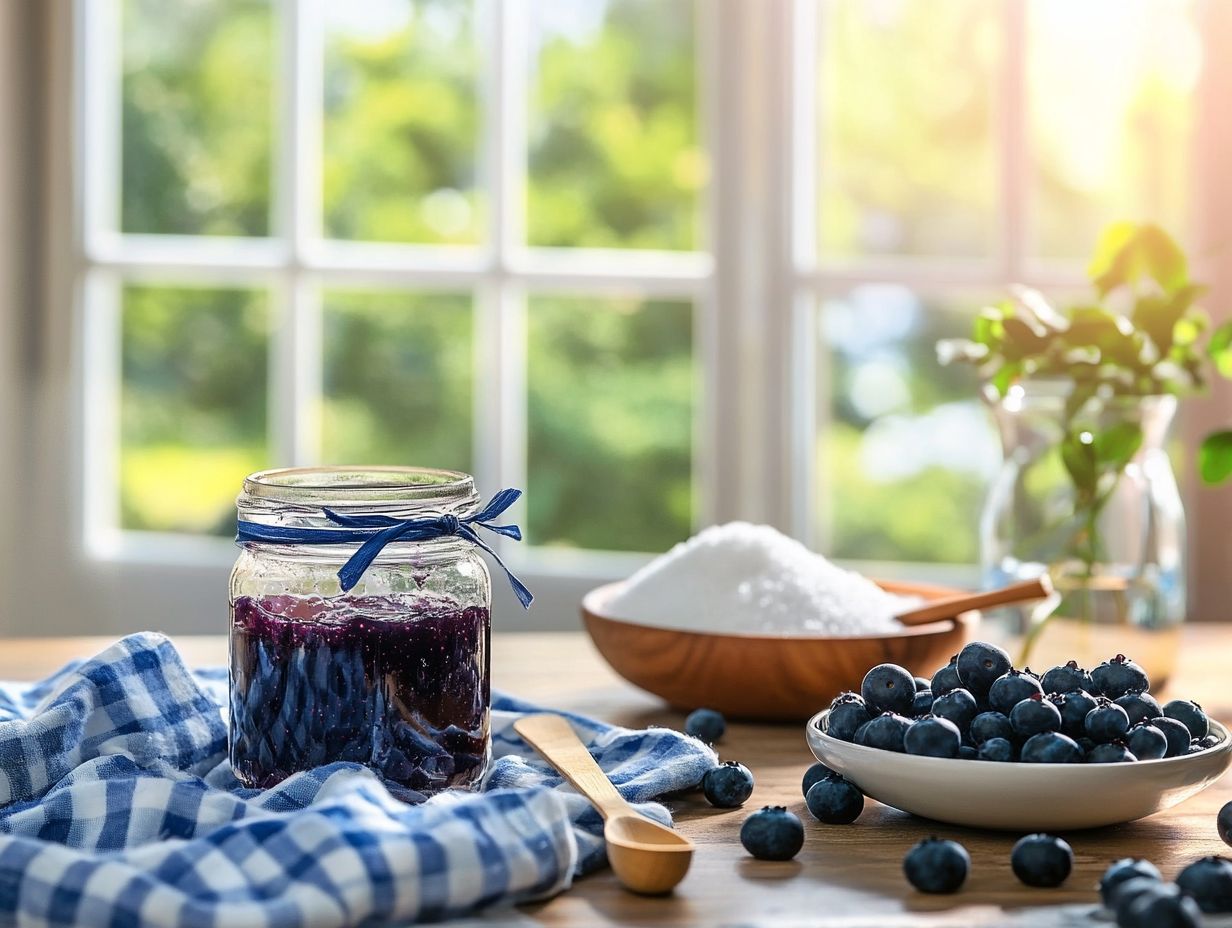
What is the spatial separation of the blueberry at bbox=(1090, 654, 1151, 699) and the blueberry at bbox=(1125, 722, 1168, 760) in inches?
2.7

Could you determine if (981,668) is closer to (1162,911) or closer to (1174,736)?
(1174,736)

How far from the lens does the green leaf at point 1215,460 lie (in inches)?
57.1

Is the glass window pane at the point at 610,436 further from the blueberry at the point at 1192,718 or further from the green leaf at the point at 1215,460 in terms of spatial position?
the blueberry at the point at 1192,718

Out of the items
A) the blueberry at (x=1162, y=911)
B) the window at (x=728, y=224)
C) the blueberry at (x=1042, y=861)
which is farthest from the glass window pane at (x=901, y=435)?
the blueberry at (x=1162, y=911)

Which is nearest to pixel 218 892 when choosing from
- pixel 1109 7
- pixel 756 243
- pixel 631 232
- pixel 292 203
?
pixel 756 243

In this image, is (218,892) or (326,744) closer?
(218,892)

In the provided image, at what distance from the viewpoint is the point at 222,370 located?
15.5 feet

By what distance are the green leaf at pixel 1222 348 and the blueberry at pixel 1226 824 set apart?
596 mm

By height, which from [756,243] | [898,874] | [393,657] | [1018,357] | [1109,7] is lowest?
[898,874]

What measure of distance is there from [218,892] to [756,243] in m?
1.90

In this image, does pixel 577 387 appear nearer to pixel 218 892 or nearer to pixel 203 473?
pixel 203 473

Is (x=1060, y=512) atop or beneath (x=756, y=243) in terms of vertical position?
beneath

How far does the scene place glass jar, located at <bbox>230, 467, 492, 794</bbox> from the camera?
3.33 ft

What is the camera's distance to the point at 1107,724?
Result: 979mm
